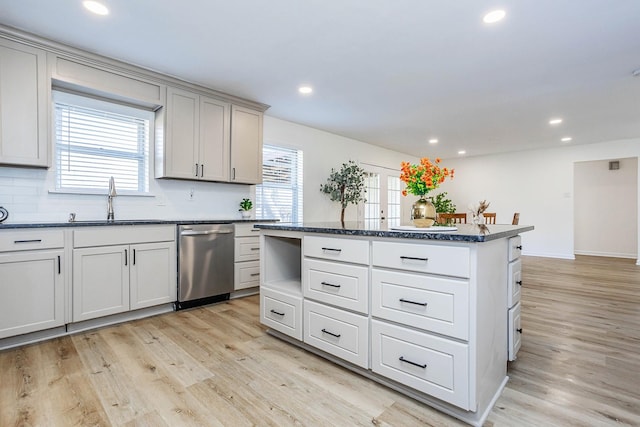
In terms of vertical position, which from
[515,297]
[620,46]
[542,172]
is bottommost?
[515,297]

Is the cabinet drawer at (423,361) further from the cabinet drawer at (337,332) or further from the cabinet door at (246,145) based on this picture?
the cabinet door at (246,145)

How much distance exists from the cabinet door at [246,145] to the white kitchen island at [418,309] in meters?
2.02

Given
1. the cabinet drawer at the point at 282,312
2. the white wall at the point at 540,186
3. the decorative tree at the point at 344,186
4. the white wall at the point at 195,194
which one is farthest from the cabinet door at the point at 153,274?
the white wall at the point at 540,186

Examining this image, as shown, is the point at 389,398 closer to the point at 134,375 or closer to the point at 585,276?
the point at 134,375

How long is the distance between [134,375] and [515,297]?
2.45m

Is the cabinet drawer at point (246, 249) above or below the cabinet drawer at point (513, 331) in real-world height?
above

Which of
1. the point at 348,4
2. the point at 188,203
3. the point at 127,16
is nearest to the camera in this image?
the point at 348,4

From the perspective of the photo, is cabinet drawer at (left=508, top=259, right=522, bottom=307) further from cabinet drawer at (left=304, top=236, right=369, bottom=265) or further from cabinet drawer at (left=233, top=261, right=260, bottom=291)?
cabinet drawer at (left=233, top=261, right=260, bottom=291)

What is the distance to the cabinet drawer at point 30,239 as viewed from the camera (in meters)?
2.28

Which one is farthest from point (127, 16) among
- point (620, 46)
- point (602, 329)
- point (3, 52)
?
point (602, 329)

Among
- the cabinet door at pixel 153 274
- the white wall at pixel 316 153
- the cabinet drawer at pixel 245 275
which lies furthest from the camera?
the white wall at pixel 316 153

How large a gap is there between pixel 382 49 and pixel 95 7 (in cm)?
222

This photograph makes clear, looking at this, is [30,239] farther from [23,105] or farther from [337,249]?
[337,249]

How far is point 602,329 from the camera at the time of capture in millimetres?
2727
